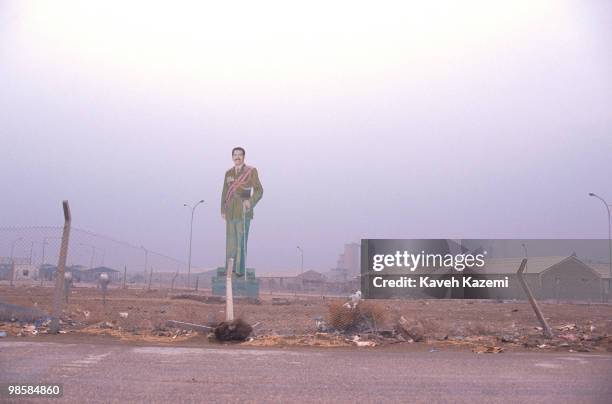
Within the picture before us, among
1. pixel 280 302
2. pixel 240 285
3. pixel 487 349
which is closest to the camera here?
pixel 487 349

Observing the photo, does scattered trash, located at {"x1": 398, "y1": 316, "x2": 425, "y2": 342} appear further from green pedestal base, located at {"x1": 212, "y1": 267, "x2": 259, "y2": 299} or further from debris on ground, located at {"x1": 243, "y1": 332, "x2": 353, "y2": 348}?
green pedestal base, located at {"x1": 212, "y1": 267, "x2": 259, "y2": 299}

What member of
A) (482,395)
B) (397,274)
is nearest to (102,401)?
(482,395)

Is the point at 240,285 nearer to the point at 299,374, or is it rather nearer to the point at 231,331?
the point at 231,331

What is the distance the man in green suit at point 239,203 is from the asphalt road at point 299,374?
64.8 feet

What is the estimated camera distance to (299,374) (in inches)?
315

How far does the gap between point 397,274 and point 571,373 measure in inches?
316

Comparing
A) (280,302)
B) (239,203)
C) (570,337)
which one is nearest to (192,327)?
(570,337)

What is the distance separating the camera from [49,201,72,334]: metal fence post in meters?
11.2

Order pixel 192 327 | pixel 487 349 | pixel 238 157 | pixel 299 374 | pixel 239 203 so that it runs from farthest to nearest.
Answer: pixel 239 203, pixel 238 157, pixel 192 327, pixel 487 349, pixel 299 374

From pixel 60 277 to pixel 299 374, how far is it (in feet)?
18.2

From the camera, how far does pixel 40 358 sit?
27.7ft

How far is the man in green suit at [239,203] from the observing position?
97.4 feet

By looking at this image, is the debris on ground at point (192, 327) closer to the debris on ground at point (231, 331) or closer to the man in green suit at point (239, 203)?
the debris on ground at point (231, 331)

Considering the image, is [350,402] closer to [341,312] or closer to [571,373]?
[571,373]
